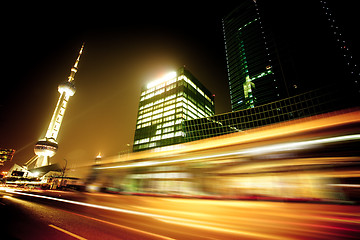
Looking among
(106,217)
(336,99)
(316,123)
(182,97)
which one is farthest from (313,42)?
(182,97)

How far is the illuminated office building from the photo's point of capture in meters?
53.2

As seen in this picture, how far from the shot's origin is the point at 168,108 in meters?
56.8

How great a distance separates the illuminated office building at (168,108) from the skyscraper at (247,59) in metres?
14.3

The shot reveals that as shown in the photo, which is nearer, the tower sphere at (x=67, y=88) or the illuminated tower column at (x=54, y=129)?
the illuminated tower column at (x=54, y=129)

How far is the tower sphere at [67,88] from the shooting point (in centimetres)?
7975

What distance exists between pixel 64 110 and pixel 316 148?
99.5m

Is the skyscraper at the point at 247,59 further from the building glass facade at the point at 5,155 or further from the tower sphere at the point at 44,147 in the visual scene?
the building glass facade at the point at 5,155

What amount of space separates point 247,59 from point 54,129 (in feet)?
299

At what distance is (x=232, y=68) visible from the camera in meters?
58.8

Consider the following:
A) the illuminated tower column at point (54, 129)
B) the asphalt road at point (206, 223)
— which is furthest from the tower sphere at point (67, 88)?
the asphalt road at point (206, 223)

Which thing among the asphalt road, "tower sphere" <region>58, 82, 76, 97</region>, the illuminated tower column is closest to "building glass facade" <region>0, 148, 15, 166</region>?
the illuminated tower column

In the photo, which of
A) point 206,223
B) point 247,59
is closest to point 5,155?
point 206,223

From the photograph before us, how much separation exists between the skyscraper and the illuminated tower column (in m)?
79.9

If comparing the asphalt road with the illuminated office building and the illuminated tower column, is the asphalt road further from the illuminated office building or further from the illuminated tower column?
the illuminated tower column
